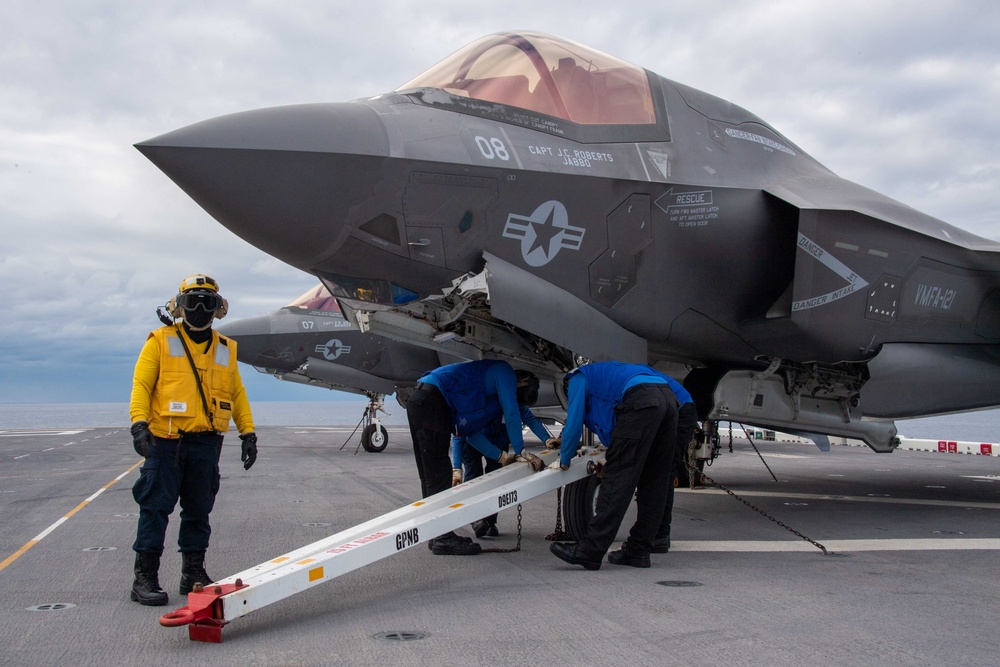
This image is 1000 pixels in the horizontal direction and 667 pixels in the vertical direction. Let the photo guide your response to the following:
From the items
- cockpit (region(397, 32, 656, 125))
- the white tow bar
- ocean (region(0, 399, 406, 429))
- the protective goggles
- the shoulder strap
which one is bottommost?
ocean (region(0, 399, 406, 429))

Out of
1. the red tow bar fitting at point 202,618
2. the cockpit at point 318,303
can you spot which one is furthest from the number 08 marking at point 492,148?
the cockpit at point 318,303

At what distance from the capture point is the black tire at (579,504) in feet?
18.7

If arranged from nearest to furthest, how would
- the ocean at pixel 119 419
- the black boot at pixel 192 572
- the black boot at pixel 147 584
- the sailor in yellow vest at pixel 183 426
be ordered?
the black boot at pixel 147 584, the sailor in yellow vest at pixel 183 426, the black boot at pixel 192 572, the ocean at pixel 119 419

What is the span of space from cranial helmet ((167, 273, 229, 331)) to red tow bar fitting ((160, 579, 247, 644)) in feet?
5.48

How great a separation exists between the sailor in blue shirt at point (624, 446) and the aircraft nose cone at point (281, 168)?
201 centimetres

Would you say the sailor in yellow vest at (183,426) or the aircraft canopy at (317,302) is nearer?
the sailor in yellow vest at (183,426)

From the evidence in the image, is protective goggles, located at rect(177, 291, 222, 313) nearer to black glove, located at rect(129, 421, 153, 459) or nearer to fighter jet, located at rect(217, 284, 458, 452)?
black glove, located at rect(129, 421, 153, 459)

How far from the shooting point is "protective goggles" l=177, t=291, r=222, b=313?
4.53m

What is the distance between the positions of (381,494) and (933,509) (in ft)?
20.4

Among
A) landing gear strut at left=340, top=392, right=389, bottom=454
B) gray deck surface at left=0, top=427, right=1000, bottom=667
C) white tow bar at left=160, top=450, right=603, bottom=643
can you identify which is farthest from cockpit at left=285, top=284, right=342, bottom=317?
white tow bar at left=160, top=450, right=603, bottom=643

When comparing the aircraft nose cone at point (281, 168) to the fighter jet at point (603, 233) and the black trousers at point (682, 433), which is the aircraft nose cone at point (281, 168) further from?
the black trousers at point (682, 433)

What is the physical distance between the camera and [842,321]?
654 cm

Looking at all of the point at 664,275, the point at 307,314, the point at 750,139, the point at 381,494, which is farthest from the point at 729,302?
the point at 307,314

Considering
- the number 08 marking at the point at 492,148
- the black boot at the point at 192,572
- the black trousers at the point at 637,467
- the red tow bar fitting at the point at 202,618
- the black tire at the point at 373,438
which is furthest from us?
the black tire at the point at 373,438
